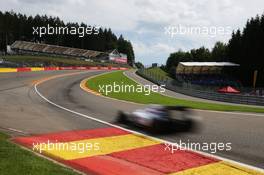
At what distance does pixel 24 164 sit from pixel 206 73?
72.6m

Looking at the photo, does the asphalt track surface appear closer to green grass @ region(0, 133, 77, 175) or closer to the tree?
green grass @ region(0, 133, 77, 175)

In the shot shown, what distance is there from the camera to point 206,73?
7931cm

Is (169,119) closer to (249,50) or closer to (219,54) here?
(249,50)

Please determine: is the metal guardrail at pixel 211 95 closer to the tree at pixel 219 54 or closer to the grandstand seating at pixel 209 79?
the grandstand seating at pixel 209 79

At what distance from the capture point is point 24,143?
12031 mm

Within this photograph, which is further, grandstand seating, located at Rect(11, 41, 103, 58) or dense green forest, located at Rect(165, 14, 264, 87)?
grandstand seating, located at Rect(11, 41, 103, 58)

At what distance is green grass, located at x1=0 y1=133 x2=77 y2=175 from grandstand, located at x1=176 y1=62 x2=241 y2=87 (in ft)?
210

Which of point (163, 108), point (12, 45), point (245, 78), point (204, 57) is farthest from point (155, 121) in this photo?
point (12, 45)

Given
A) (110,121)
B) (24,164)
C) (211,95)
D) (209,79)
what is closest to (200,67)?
(209,79)

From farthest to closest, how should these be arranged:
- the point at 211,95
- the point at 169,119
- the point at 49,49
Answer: the point at 49,49
the point at 211,95
the point at 169,119

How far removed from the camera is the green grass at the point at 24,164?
8.23m

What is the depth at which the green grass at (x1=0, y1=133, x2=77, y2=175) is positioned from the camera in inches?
324

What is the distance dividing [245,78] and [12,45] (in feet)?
311

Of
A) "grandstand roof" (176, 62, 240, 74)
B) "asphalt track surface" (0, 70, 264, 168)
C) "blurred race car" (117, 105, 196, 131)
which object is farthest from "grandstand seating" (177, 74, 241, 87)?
"blurred race car" (117, 105, 196, 131)
